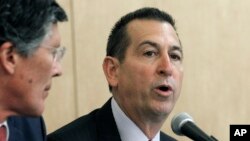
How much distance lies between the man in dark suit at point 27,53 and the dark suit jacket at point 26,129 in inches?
6.4

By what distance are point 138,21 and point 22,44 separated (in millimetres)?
662

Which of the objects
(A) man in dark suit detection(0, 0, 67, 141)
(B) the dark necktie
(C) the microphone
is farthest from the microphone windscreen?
(B) the dark necktie

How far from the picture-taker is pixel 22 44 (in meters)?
1.20

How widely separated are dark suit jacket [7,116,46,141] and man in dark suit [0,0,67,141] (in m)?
0.16

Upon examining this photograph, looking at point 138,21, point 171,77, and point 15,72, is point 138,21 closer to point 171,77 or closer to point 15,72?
point 171,77

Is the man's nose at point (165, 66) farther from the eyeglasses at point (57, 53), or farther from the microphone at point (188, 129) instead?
the eyeglasses at point (57, 53)

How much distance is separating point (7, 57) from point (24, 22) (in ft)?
0.30

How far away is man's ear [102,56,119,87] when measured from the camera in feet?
5.84

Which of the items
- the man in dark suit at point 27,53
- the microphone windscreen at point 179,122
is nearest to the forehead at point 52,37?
the man in dark suit at point 27,53

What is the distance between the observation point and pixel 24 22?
118 centimetres

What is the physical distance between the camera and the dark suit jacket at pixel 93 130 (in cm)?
170

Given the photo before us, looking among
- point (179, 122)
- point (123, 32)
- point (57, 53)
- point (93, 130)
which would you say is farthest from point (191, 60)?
point (57, 53)

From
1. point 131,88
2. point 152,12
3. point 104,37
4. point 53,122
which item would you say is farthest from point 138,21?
point 53,122

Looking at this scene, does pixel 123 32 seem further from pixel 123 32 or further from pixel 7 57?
pixel 7 57
